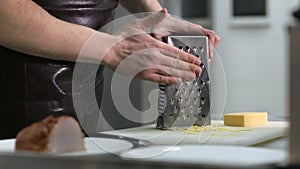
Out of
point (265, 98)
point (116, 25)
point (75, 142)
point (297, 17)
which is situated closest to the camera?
point (297, 17)

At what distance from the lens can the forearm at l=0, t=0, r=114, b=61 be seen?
3.50 feet

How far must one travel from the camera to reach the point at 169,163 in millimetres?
547

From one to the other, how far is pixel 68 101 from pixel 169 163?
70 cm

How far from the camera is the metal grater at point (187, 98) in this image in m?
1.15

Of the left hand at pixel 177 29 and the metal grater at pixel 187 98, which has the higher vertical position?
the left hand at pixel 177 29

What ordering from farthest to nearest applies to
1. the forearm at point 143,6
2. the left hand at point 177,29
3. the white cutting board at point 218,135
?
1. the forearm at point 143,6
2. the left hand at point 177,29
3. the white cutting board at point 218,135

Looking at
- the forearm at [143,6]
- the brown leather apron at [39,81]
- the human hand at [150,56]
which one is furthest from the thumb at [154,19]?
the forearm at [143,6]

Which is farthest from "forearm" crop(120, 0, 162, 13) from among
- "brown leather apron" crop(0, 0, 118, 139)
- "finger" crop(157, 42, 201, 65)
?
"finger" crop(157, 42, 201, 65)

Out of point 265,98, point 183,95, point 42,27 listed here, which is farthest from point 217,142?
point 265,98

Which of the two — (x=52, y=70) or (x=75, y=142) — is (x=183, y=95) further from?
(x=75, y=142)

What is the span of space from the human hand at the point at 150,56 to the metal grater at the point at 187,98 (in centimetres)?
2

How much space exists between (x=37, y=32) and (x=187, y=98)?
0.29 metres

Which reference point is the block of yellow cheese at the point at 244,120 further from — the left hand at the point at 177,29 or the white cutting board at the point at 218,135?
the left hand at the point at 177,29

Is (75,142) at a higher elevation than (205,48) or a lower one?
lower
